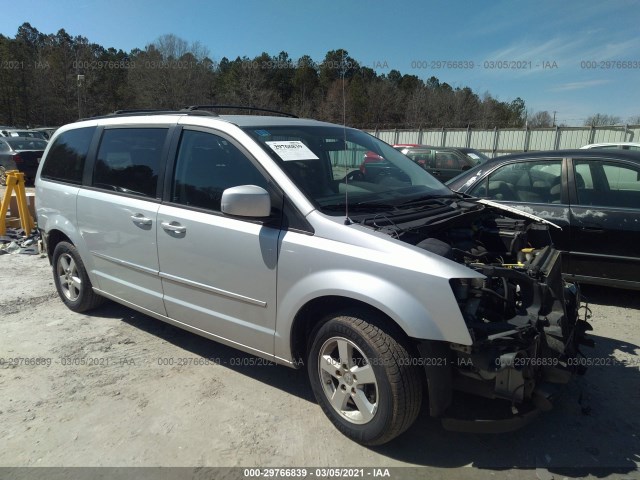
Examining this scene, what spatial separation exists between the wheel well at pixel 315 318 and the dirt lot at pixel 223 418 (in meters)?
0.48

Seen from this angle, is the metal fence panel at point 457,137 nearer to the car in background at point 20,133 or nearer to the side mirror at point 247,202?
the car in background at point 20,133

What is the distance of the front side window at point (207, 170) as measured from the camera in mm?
3042

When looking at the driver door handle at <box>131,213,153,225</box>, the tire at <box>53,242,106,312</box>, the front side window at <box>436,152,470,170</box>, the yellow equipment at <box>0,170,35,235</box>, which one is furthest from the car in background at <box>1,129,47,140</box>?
the driver door handle at <box>131,213,153,225</box>

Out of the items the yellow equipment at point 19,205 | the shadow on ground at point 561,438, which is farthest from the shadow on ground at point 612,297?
the yellow equipment at point 19,205

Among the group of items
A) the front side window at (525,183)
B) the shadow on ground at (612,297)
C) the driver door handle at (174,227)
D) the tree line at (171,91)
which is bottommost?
the shadow on ground at (612,297)

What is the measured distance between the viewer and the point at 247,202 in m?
2.66

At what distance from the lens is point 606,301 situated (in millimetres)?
4898

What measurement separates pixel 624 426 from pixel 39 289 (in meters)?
5.98

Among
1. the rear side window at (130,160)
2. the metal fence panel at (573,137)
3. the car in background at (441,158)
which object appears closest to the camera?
the rear side window at (130,160)

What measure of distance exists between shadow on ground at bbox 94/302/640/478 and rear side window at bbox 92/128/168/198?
5.63 feet

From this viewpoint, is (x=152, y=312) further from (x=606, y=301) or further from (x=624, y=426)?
(x=606, y=301)

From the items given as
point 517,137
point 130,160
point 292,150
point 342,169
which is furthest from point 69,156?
point 517,137

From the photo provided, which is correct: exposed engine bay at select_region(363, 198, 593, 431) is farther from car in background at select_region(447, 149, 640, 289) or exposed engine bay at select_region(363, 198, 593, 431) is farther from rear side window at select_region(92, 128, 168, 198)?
rear side window at select_region(92, 128, 168, 198)

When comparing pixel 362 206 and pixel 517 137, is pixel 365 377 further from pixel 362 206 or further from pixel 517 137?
pixel 517 137
